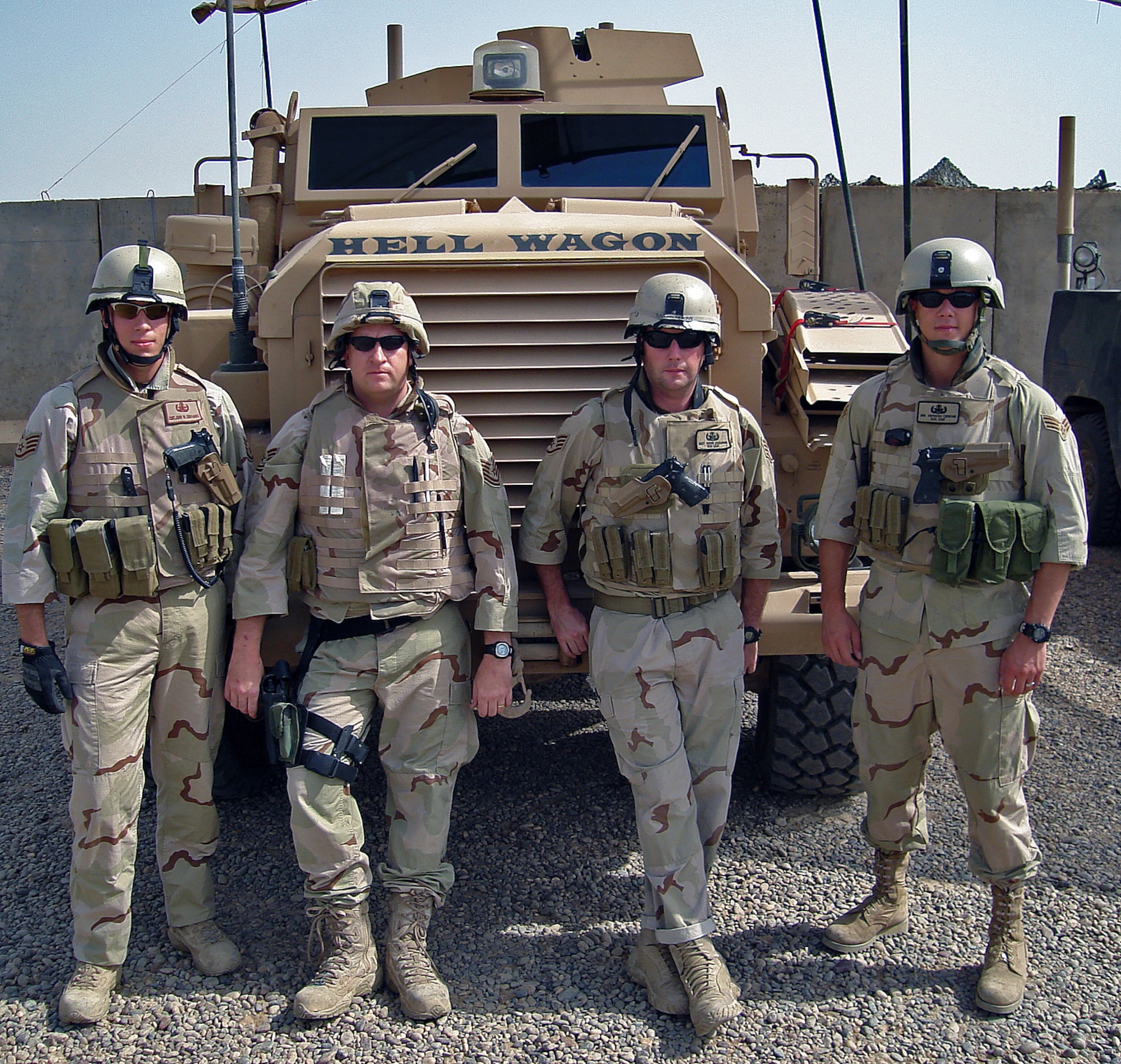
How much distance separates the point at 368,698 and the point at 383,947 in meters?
0.70

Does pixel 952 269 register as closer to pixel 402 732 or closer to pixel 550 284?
pixel 550 284

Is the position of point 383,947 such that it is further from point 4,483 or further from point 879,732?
point 4,483

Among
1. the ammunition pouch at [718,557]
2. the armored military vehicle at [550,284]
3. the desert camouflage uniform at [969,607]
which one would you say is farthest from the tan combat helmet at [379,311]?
the desert camouflage uniform at [969,607]

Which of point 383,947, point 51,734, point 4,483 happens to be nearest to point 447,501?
point 383,947

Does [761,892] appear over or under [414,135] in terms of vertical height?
under

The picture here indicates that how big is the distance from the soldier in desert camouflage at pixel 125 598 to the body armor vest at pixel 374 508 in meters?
0.28

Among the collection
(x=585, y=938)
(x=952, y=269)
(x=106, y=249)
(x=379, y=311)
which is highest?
(x=106, y=249)

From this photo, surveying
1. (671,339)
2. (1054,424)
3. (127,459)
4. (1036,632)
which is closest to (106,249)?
(127,459)

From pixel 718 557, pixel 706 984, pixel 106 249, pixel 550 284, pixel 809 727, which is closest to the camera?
pixel 706 984

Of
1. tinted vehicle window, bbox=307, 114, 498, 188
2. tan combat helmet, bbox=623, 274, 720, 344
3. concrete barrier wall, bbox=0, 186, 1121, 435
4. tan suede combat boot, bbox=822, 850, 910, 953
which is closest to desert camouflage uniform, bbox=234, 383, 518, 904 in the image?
tan combat helmet, bbox=623, 274, 720, 344

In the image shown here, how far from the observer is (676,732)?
10.2 feet

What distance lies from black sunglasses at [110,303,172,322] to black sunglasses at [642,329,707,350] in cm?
129

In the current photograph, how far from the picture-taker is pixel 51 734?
4914 mm

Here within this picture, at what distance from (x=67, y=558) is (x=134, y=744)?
0.52 metres
